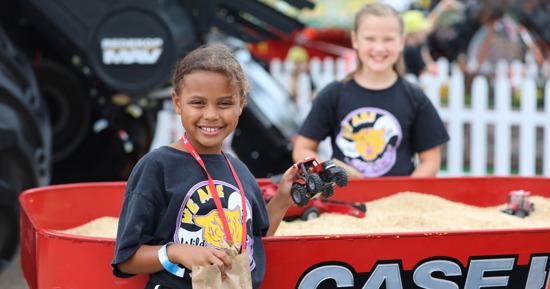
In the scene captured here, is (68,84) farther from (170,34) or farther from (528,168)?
(528,168)

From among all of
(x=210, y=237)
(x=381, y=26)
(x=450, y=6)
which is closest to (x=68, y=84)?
(x=381, y=26)

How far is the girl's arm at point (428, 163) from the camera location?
399cm

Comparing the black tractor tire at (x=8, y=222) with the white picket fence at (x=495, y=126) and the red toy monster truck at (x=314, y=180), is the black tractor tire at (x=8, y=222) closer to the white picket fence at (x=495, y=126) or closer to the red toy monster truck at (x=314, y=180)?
the red toy monster truck at (x=314, y=180)

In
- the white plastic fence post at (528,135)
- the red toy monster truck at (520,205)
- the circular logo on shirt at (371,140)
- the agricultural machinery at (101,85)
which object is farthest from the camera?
the white plastic fence post at (528,135)

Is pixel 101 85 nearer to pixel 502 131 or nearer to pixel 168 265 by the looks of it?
pixel 168 265

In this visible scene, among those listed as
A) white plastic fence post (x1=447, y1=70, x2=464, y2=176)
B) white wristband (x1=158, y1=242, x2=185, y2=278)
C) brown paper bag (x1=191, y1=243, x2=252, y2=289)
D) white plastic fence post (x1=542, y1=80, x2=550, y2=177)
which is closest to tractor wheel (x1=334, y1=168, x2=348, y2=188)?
brown paper bag (x1=191, y1=243, x2=252, y2=289)

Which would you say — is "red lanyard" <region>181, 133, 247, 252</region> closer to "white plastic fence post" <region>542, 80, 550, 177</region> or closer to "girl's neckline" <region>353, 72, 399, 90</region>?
"girl's neckline" <region>353, 72, 399, 90</region>

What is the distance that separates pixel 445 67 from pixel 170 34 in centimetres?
494

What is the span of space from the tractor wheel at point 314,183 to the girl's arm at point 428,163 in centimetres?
148

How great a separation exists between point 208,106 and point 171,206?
11.0 inches

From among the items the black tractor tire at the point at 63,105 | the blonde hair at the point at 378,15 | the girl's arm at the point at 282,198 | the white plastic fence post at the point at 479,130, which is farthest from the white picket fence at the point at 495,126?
the girl's arm at the point at 282,198

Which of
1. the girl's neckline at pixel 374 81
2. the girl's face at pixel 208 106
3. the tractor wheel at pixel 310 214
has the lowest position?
the tractor wheel at pixel 310 214

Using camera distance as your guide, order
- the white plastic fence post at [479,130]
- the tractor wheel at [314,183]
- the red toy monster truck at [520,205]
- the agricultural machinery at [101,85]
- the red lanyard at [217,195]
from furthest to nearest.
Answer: the white plastic fence post at [479,130], the agricultural machinery at [101,85], the red toy monster truck at [520,205], the tractor wheel at [314,183], the red lanyard at [217,195]

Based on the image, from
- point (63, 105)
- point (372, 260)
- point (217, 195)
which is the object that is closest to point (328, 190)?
point (372, 260)
